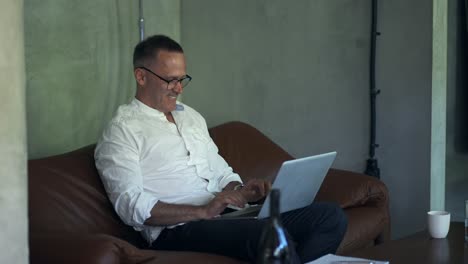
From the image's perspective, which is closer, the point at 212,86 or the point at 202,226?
the point at 202,226

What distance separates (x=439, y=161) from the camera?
4129 millimetres

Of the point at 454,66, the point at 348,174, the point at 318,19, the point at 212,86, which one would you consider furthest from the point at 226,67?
the point at 454,66

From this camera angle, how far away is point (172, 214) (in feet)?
9.64

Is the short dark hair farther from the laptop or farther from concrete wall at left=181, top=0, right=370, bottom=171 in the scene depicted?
concrete wall at left=181, top=0, right=370, bottom=171

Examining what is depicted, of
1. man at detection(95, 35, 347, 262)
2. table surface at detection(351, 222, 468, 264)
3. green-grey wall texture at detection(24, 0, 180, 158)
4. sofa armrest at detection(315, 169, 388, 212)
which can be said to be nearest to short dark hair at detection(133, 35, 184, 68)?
man at detection(95, 35, 347, 262)

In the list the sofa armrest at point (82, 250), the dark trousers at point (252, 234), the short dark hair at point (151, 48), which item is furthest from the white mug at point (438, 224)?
the short dark hair at point (151, 48)

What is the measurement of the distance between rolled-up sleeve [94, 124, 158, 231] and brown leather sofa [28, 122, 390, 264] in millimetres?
107

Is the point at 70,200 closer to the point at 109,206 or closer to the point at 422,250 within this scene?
the point at 109,206

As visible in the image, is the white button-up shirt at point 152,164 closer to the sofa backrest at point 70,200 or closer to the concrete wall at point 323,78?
the sofa backrest at point 70,200

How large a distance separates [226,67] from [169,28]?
1.38ft

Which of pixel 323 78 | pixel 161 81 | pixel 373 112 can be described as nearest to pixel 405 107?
pixel 373 112

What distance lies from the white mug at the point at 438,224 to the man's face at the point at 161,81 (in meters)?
1.20

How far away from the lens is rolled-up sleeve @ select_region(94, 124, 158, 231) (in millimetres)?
2900

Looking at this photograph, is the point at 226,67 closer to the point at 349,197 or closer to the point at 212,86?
the point at 212,86
